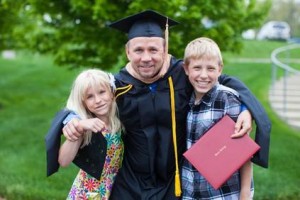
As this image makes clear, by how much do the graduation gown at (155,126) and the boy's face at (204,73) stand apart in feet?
0.56

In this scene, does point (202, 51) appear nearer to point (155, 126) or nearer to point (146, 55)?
point (146, 55)

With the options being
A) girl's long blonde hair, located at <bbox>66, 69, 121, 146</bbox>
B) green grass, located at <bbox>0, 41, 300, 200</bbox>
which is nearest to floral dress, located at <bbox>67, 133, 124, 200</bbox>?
girl's long blonde hair, located at <bbox>66, 69, 121, 146</bbox>

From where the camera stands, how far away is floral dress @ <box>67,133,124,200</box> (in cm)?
320

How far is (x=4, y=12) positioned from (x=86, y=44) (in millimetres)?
3841

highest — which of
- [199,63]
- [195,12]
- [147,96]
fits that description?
[195,12]

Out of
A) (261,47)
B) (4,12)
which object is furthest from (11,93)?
(261,47)

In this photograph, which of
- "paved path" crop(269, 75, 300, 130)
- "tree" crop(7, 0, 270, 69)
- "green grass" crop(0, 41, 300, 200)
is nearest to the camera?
"green grass" crop(0, 41, 300, 200)

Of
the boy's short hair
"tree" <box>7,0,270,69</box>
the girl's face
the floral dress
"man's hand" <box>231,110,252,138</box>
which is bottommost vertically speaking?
the floral dress

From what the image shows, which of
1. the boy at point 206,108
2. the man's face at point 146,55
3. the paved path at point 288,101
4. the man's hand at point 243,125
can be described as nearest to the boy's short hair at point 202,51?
the boy at point 206,108

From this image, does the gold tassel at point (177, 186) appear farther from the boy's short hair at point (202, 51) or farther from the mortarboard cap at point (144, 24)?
the mortarboard cap at point (144, 24)

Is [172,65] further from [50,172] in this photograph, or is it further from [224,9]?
[224,9]

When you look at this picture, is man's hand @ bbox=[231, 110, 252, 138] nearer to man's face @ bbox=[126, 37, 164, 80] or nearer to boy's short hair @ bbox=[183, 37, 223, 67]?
boy's short hair @ bbox=[183, 37, 223, 67]

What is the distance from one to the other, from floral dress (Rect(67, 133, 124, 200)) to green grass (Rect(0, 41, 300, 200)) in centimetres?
249

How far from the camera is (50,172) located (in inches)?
119
